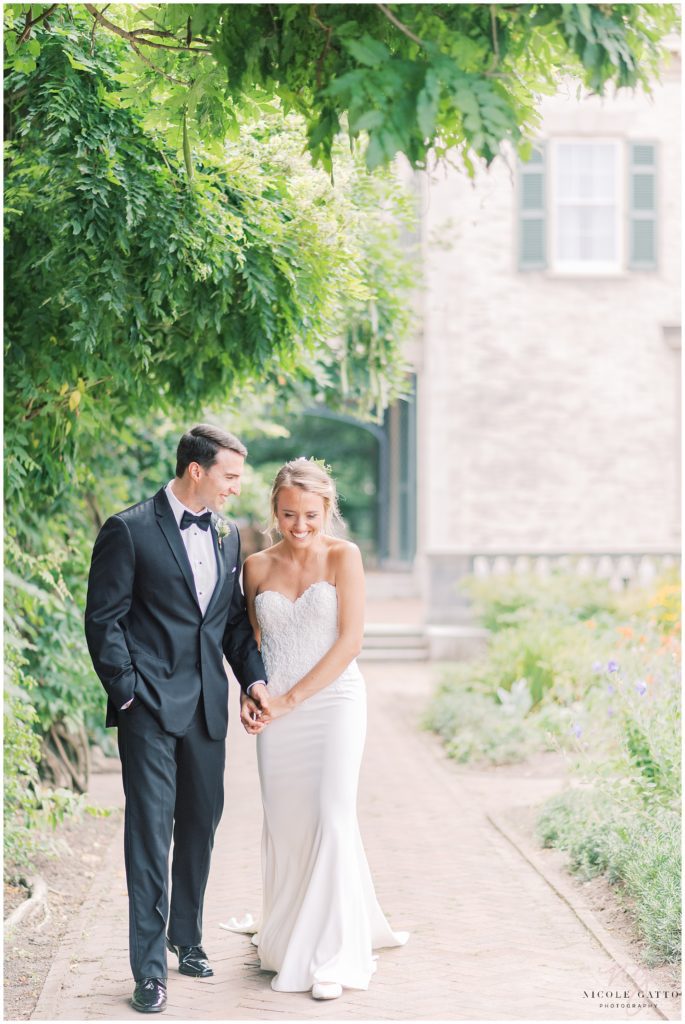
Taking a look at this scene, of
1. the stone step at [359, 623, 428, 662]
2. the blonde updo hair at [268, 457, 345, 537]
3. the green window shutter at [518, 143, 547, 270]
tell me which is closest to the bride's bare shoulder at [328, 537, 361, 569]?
the blonde updo hair at [268, 457, 345, 537]

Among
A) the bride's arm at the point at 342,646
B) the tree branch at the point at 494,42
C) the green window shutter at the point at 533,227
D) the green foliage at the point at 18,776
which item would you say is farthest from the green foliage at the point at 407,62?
the green window shutter at the point at 533,227

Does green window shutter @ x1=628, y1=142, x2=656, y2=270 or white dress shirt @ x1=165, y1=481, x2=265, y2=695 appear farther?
green window shutter @ x1=628, y1=142, x2=656, y2=270

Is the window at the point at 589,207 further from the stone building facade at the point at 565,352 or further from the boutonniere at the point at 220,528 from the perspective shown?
the boutonniere at the point at 220,528

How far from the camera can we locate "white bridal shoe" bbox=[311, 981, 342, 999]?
177 inches

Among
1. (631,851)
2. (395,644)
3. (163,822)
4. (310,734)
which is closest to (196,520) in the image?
(310,734)

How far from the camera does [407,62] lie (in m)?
3.11

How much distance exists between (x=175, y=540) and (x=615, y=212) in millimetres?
15256

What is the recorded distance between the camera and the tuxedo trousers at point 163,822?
14.7 ft

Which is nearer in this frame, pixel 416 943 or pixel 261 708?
pixel 261 708

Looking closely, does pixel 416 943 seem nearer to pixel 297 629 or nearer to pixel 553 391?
pixel 297 629

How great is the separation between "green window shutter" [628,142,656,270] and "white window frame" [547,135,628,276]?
4.3 inches

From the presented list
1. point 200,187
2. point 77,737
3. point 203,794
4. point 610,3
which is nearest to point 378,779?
point 77,737

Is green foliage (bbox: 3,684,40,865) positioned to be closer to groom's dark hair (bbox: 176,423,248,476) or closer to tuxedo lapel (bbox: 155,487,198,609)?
tuxedo lapel (bbox: 155,487,198,609)

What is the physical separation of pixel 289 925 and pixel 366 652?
1275 centimetres
